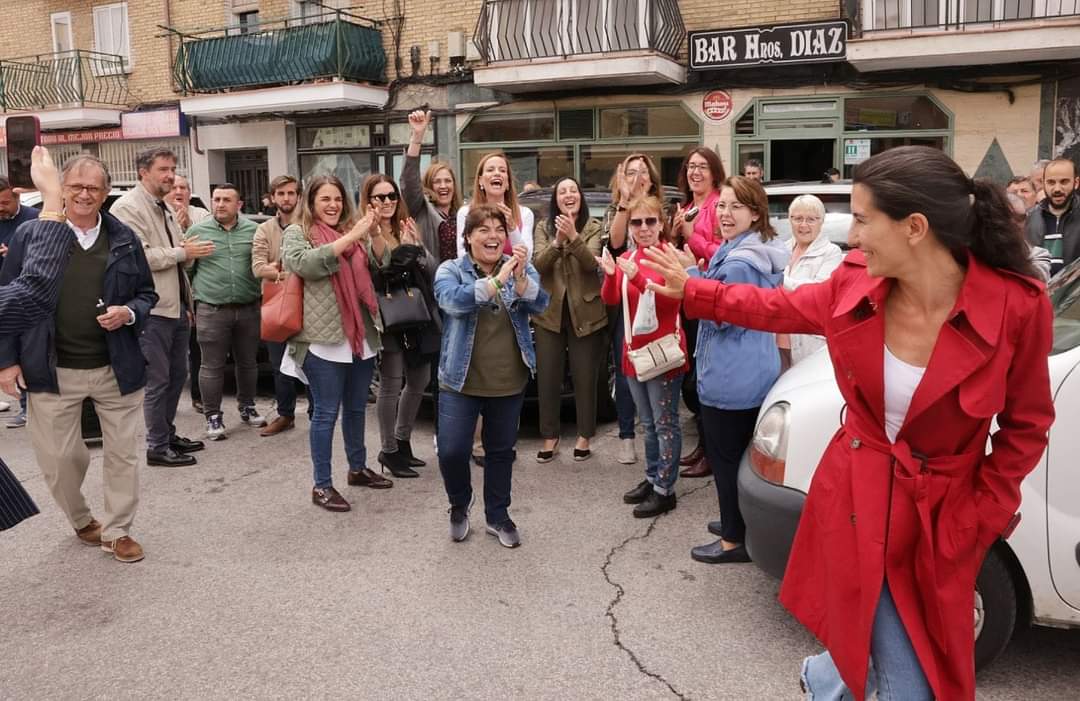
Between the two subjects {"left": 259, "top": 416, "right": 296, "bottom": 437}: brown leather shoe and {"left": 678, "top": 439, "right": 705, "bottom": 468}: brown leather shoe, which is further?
{"left": 259, "top": 416, "right": 296, "bottom": 437}: brown leather shoe

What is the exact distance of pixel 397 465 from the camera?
6098mm

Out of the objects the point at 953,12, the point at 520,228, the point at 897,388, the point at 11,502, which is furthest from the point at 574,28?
the point at 897,388

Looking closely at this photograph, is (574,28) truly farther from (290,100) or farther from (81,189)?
(81,189)

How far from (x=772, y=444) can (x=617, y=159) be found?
12.4 m

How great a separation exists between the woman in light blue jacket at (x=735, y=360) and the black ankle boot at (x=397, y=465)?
2.16 m

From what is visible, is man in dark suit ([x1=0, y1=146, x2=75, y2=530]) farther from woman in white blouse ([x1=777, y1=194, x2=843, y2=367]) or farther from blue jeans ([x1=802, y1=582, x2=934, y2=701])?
woman in white blouse ([x1=777, y1=194, x2=843, y2=367])

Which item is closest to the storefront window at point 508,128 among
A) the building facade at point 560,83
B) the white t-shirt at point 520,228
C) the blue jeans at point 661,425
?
the building facade at point 560,83

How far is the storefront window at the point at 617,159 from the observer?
595 inches

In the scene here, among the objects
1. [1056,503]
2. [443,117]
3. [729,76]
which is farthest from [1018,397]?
[443,117]

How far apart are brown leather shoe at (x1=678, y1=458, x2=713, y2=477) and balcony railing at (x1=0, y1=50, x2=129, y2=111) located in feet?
60.3

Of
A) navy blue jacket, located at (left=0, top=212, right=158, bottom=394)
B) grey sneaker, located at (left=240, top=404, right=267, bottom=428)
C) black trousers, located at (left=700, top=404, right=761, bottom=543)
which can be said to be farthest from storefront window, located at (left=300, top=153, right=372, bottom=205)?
black trousers, located at (left=700, top=404, right=761, bottom=543)

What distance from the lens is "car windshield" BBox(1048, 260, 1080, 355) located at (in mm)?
3289

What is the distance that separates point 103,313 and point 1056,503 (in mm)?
4167

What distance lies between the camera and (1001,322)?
2186 mm
